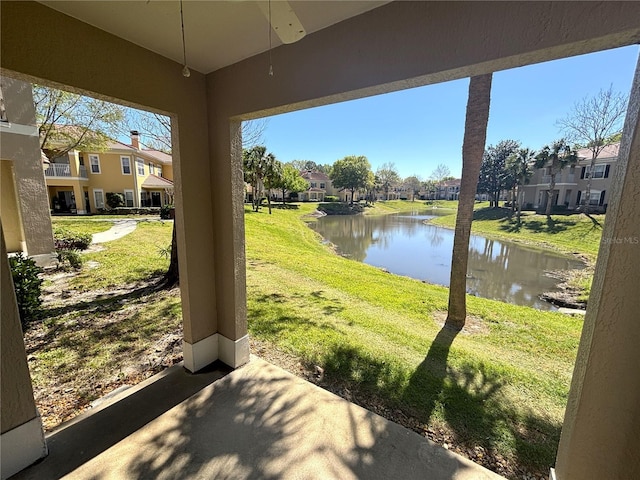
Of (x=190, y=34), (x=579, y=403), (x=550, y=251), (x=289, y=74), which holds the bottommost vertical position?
(x=550, y=251)

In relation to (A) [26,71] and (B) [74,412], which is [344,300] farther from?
(A) [26,71]

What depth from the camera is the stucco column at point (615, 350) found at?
1167mm

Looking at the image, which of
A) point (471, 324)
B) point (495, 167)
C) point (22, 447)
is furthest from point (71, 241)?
point (495, 167)

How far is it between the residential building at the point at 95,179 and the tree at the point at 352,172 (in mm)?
23143

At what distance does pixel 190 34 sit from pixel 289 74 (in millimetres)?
700

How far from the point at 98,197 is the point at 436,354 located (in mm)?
21406

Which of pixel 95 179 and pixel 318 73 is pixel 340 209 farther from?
pixel 318 73

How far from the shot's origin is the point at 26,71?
1518 mm

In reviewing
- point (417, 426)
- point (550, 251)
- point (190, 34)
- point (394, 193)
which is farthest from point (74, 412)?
point (394, 193)

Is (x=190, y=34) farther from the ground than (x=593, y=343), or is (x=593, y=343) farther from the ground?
(x=190, y=34)

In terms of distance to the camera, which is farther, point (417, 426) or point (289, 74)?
point (417, 426)

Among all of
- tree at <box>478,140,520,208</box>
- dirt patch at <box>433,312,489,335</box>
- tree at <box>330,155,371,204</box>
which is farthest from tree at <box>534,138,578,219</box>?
tree at <box>330,155,371,204</box>

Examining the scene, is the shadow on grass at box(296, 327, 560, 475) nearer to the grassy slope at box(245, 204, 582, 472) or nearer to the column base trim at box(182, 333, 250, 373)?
the grassy slope at box(245, 204, 582, 472)

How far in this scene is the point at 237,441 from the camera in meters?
1.99
